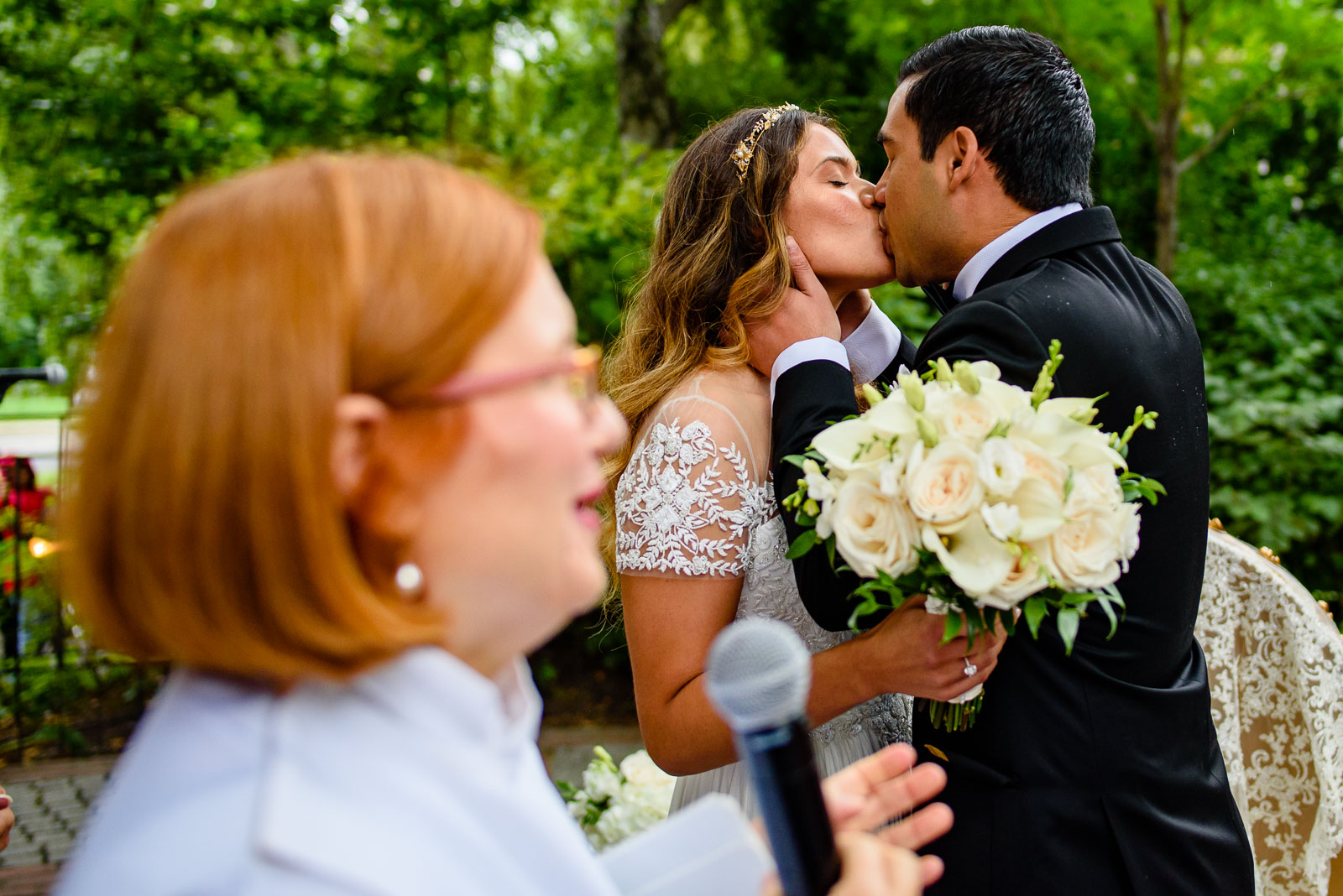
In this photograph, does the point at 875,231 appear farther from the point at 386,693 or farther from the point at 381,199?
the point at 386,693

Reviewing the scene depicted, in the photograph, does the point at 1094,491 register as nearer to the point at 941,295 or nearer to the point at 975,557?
the point at 975,557

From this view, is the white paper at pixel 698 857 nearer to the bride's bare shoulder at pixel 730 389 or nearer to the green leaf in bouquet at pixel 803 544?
the green leaf in bouquet at pixel 803 544

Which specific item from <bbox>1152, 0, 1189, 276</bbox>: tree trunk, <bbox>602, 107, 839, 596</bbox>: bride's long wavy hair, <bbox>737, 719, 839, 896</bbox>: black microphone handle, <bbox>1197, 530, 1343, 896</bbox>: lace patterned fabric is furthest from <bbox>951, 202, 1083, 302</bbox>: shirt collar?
<bbox>1152, 0, 1189, 276</bbox>: tree trunk

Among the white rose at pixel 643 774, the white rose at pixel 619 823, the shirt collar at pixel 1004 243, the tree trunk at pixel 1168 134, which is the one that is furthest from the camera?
the tree trunk at pixel 1168 134

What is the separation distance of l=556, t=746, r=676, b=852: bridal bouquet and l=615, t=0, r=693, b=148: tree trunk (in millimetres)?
4951

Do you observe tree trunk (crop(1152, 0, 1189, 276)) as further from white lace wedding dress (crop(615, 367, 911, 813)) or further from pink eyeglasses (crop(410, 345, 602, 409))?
pink eyeglasses (crop(410, 345, 602, 409))

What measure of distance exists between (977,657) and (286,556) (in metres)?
1.30

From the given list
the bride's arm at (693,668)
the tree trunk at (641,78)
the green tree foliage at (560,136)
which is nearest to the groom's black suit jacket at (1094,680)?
the bride's arm at (693,668)

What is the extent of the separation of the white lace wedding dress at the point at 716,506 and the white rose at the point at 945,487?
28.9 inches

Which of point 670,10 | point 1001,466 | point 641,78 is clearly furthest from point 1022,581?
point 670,10

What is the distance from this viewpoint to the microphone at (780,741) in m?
0.92

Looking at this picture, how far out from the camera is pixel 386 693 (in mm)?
960

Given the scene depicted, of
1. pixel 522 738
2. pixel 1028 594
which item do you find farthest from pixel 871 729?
pixel 522 738

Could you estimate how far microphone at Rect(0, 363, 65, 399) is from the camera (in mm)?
2812
